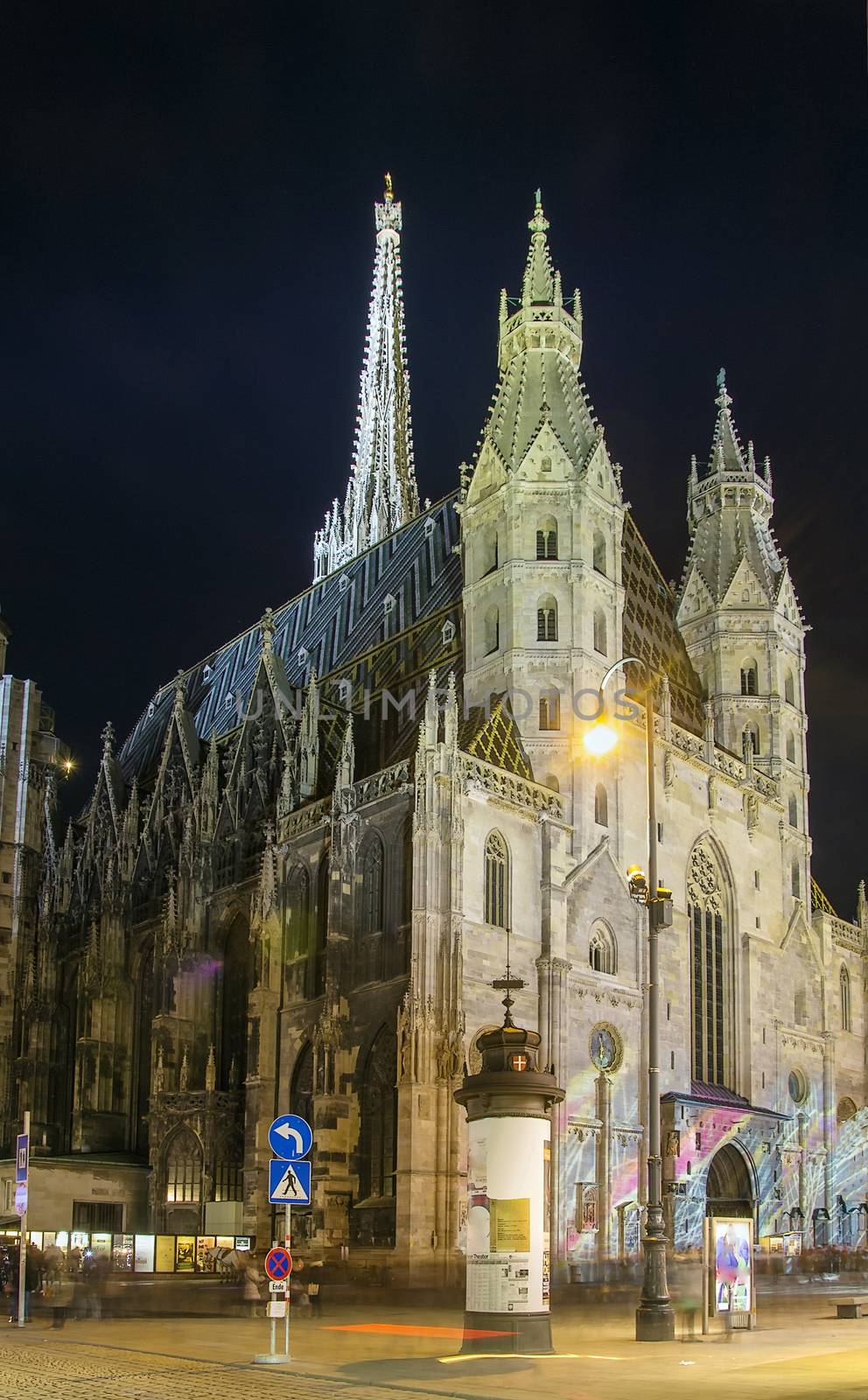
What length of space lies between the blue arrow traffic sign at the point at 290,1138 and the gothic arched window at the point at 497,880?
26783 millimetres

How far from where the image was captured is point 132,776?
7775cm

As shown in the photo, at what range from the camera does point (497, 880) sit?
156ft

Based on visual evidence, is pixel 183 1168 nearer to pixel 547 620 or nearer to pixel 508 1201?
pixel 547 620

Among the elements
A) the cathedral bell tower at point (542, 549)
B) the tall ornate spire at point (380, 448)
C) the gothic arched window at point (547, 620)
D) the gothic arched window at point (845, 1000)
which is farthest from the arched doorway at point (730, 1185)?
the tall ornate spire at point (380, 448)

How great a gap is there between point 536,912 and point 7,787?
37.6 metres

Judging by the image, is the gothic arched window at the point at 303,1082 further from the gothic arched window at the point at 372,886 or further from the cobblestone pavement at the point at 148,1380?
the cobblestone pavement at the point at 148,1380

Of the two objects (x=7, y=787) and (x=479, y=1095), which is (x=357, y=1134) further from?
(x=7, y=787)

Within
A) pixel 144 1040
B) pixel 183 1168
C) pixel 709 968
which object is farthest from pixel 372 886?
pixel 144 1040

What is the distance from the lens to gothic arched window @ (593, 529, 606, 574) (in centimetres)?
5462

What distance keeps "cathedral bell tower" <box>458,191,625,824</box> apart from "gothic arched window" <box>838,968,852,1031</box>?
64.4 feet

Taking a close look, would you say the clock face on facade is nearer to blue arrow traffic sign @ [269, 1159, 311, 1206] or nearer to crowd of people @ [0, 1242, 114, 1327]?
crowd of people @ [0, 1242, 114, 1327]

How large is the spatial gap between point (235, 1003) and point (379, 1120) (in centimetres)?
1208

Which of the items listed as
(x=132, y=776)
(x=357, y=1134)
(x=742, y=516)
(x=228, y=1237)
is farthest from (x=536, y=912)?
(x=132, y=776)

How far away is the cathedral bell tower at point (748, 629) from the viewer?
2399 inches
